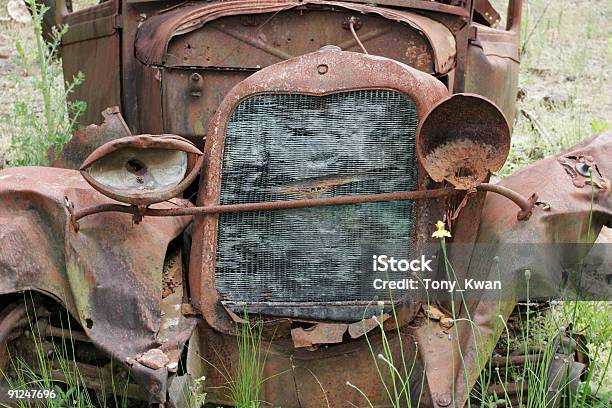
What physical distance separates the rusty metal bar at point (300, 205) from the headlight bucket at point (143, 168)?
0.09 metres

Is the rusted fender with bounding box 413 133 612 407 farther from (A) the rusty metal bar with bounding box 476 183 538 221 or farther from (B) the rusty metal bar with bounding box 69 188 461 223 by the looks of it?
(B) the rusty metal bar with bounding box 69 188 461 223

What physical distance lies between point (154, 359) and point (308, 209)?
0.73 m

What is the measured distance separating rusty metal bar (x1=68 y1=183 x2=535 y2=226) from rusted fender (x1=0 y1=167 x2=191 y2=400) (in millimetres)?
100

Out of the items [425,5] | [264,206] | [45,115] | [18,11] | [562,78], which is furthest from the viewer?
[18,11]

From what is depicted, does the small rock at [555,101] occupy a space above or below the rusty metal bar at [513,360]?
above

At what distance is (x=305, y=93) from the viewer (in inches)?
126

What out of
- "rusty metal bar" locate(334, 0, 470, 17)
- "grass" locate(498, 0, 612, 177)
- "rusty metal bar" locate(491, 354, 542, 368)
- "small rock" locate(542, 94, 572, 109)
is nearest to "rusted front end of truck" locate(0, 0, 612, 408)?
"rusty metal bar" locate(491, 354, 542, 368)

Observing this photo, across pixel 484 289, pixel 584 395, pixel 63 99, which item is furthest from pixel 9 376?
pixel 63 99

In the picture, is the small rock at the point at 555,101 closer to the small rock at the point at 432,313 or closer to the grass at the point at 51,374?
the small rock at the point at 432,313

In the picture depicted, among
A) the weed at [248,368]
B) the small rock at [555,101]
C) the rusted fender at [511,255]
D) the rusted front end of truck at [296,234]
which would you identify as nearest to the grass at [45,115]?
the rusted front end of truck at [296,234]

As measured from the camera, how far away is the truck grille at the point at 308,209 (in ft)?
10.5

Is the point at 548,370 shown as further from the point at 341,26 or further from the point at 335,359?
the point at 341,26

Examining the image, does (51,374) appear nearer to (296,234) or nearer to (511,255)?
(296,234)

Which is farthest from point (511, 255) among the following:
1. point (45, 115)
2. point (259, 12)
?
point (45, 115)
